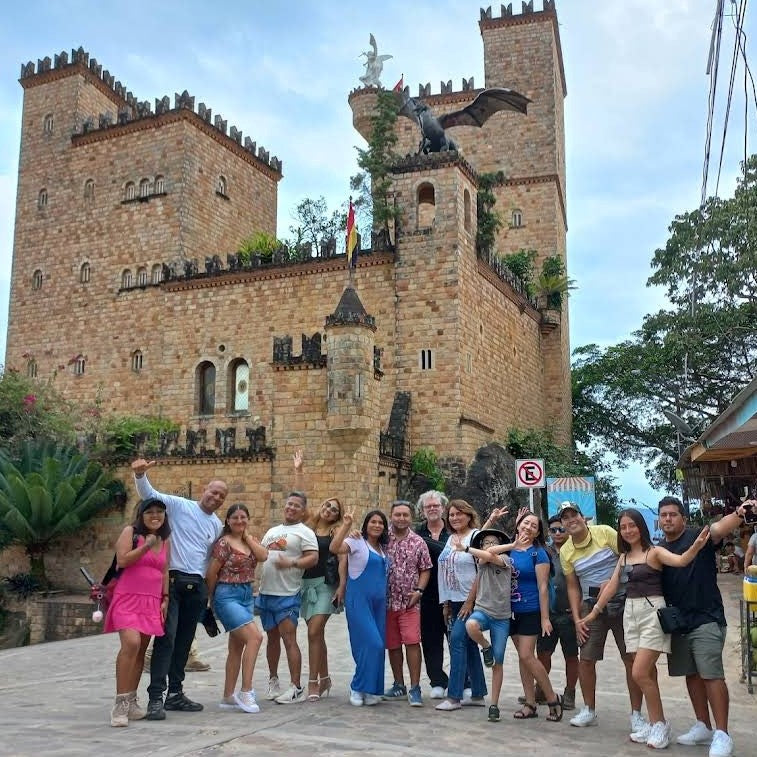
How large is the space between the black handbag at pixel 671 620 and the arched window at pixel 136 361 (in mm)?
22799

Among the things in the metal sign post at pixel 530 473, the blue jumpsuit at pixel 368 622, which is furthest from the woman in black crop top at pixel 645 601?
the metal sign post at pixel 530 473

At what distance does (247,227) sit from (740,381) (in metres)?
18.8

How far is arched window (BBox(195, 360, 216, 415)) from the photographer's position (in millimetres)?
24266

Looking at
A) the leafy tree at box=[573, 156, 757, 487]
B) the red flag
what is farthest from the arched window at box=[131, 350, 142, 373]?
the leafy tree at box=[573, 156, 757, 487]

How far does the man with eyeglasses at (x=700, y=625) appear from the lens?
551cm

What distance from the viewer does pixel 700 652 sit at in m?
5.59

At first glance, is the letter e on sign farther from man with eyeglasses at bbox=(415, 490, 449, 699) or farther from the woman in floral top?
the woman in floral top

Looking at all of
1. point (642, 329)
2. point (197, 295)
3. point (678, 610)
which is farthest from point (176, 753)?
point (642, 329)

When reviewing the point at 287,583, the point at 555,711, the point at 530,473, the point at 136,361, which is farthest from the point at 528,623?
the point at 136,361

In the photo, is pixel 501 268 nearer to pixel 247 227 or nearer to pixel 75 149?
pixel 247 227

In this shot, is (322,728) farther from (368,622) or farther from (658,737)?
(658,737)

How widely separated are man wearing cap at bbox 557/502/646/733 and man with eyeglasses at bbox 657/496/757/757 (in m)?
0.53

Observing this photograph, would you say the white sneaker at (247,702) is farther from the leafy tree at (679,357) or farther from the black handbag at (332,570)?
the leafy tree at (679,357)

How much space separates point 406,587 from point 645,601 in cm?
210
